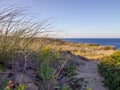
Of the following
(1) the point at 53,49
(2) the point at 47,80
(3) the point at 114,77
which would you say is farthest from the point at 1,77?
(3) the point at 114,77

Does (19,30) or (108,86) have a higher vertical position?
(19,30)

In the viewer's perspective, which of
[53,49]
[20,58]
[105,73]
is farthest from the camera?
[105,73]

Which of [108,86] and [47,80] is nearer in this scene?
[47,80]

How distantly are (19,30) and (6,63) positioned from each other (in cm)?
65

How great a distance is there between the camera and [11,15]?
4.25 meters

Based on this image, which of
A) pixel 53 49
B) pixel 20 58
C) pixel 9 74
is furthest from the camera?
pixel 53 49

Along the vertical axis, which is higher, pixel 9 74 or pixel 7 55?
pixel 7 55

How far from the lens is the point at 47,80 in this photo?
3.77 metres

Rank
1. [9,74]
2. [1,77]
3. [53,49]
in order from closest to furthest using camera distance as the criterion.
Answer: [1,77] < [9,74] < [53,49]

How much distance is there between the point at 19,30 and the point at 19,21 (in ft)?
0.48

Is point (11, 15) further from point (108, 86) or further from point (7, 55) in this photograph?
point (108, 86)

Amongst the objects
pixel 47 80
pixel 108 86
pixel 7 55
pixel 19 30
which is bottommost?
pixel 108 86

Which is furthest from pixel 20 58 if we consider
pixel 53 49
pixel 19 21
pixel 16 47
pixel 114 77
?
pixel 114 77

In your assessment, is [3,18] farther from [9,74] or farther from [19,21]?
[9,74]
